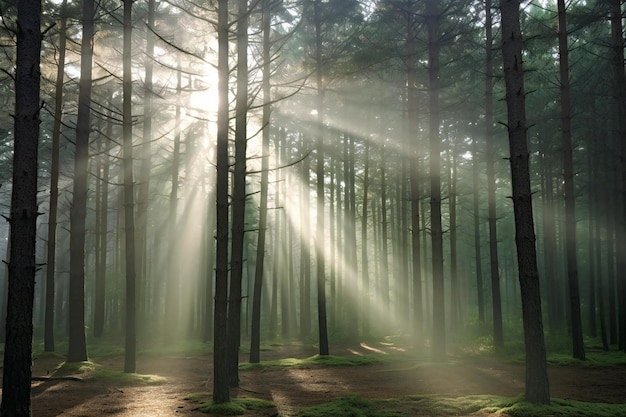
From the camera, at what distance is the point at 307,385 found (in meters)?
11.8

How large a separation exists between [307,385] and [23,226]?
7.55m

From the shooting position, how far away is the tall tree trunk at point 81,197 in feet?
43.8

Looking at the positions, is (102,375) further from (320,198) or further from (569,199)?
(569,199)

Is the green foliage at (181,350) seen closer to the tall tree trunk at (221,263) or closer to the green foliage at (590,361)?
the tall tree trunk at (221,263)

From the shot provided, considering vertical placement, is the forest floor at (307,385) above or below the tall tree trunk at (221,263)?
below

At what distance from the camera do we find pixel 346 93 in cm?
1941

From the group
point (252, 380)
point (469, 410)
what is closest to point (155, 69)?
point (252, 380)

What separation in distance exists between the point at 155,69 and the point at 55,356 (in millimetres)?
10633

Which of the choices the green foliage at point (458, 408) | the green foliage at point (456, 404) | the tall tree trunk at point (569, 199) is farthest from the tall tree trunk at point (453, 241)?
the green foliage at point (458, 408)

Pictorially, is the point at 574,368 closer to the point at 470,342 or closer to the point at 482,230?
the point at 470,342

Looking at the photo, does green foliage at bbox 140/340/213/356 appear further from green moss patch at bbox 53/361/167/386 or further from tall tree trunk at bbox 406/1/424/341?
tall tree trunk at bbox 406/1/424/341

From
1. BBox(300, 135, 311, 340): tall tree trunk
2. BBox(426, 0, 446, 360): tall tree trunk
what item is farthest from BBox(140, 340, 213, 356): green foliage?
BBox(426, 0, 446, 360): tall tree trunk

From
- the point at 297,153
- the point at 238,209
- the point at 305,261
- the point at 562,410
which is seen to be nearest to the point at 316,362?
the point at 238,209

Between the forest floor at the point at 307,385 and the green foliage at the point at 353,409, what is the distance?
419 millimetres
